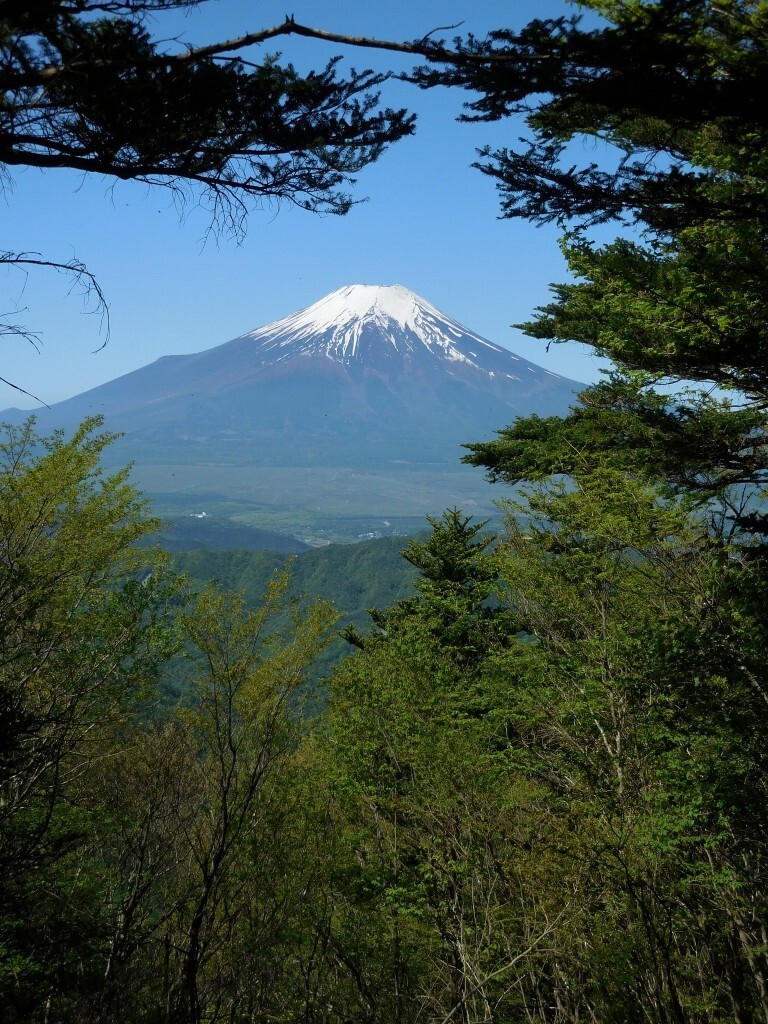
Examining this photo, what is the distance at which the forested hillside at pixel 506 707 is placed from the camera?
14.4 feet

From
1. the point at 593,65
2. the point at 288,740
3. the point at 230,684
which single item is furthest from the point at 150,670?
the point at 593,65

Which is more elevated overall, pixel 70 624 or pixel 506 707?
pixel 70 624

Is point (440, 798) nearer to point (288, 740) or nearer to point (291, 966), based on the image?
point (288, 740)

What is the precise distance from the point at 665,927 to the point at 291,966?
510 centimetres

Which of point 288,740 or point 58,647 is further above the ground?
point 58,647

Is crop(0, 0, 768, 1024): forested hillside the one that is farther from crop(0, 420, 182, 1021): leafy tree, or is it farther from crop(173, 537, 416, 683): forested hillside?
crop(173, 537, 416, 683): forested hillside

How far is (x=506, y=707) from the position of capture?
9805mm

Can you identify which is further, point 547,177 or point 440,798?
point 440,798

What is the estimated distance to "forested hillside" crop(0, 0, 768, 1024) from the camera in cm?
438

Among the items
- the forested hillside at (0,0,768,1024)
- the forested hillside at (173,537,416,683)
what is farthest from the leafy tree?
the forested hillside at (173,537,416,683)

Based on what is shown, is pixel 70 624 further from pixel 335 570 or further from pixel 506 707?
pixel 335 570

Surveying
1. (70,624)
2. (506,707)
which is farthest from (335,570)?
(70,624)

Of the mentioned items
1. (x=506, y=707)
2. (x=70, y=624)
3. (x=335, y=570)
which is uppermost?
(x=70, y=624)

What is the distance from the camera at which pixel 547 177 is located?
5.46 metres
